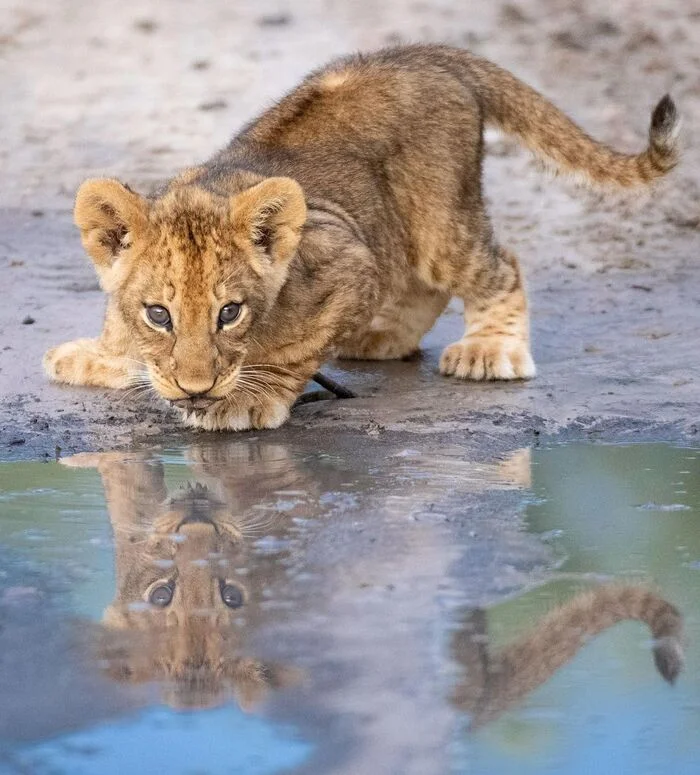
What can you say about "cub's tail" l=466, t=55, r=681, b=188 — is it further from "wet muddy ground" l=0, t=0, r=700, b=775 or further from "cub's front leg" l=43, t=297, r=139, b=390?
"cub's front leg" l=43, t=297, r=139, b=390

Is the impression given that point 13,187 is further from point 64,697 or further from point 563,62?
point 64,697

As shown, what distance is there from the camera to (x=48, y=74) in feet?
39.7

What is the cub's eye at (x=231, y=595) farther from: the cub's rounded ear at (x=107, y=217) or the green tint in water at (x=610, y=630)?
the cub's rounded ear at (x=107, y=217)

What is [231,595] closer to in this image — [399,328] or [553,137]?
[399,328]

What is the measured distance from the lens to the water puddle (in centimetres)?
315

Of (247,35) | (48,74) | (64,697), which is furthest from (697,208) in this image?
(64,697)

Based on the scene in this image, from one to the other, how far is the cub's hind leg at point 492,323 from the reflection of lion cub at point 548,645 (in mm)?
2896

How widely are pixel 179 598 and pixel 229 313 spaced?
1.86 meters

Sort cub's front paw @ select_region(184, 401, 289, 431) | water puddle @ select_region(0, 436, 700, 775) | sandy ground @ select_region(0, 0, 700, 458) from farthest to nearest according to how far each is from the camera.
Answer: sandy ground @ select_region(0, 0, 700, 458), cub's front paw @ select_region(184, 401, 289, 431), water puddle @ select_region(0, 436, 700, 775)

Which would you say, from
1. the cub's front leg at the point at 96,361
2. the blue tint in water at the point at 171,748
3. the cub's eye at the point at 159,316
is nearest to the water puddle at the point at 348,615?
the blue tint in water at the point at 171,748

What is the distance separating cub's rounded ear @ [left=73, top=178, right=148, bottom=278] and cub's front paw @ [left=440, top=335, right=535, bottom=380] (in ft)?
5.80

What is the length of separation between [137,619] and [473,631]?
784 mm

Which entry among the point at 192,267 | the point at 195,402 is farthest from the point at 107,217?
the point at 195,402

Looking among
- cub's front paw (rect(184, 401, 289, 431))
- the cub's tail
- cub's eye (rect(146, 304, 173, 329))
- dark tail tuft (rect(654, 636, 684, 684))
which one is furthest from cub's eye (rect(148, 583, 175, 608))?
the cub's tail
